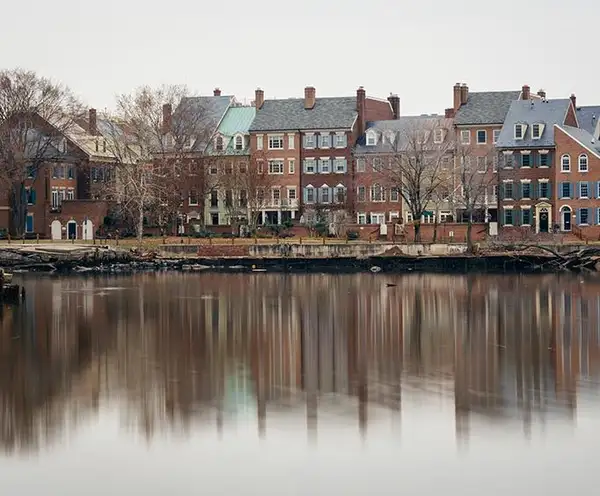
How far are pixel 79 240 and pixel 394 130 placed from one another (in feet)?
99.3

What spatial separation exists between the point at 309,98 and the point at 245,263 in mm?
30952

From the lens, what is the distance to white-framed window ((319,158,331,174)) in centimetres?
11694

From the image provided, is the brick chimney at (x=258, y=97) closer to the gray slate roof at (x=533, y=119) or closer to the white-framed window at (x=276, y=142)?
the white-framed window at (x=276, y=142)

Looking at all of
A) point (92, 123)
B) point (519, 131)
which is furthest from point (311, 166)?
point (92, 123)

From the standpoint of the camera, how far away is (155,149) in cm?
11156

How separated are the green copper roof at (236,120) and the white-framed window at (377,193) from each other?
13274 millimetres

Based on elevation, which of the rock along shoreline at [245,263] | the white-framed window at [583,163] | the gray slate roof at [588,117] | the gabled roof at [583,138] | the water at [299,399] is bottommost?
the water at [299,399]

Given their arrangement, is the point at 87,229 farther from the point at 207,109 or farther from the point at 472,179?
the point at 472,179

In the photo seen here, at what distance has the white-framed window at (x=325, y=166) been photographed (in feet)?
384

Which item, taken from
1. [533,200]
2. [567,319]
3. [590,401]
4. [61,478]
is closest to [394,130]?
[533,200]

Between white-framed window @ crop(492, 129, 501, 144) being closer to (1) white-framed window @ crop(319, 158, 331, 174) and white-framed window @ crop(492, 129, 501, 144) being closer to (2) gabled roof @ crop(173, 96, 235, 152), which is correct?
(1) white-framed window @ crop(319, 158, 331, 174)

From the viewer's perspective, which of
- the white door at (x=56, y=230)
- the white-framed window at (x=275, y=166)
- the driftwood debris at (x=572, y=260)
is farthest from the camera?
the white-framed window at (x=275, y=166)

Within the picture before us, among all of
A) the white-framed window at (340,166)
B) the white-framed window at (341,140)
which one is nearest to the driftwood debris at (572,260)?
the white-framed window at (340,166)

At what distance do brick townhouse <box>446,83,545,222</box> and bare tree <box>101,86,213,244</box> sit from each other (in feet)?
74.0
